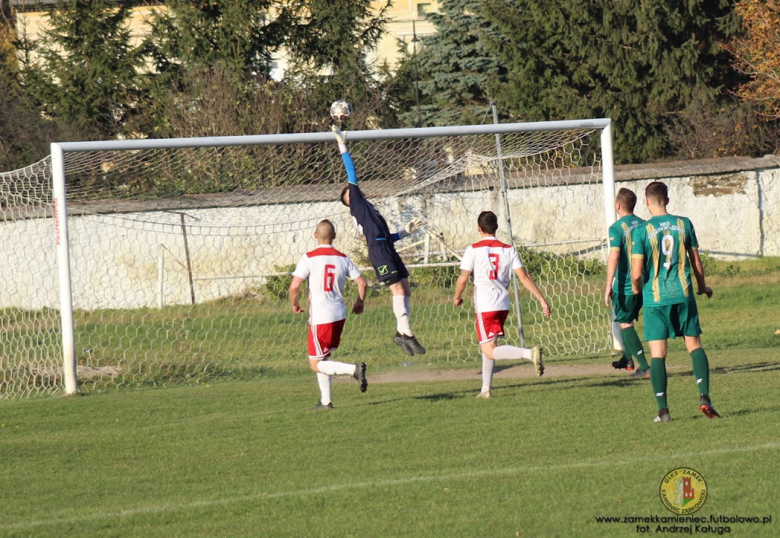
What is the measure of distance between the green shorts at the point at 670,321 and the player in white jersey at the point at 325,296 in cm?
272

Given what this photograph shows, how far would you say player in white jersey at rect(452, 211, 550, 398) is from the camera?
982 centimetres

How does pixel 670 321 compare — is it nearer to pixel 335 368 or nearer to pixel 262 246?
pixel 335 368

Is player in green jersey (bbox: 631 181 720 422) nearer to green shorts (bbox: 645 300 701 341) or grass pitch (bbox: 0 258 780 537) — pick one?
green shorts (bbox: 645 300 701 341)

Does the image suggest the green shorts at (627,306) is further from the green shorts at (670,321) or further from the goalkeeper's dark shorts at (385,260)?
the goalkeeper's dark shorts at (385,260)

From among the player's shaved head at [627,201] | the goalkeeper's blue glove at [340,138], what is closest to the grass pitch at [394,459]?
the player's shaved head at [627,201]

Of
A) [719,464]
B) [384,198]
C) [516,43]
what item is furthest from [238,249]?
[516,43]

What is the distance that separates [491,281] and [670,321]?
2158 mm

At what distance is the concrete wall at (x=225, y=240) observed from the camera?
655 inches

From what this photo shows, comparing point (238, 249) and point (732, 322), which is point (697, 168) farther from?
point (238, 249)

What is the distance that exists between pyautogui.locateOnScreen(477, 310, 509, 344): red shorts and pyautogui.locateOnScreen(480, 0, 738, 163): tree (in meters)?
20.8

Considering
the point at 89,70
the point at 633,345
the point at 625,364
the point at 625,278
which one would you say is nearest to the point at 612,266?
the point at 625,278

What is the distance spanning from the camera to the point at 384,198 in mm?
16594

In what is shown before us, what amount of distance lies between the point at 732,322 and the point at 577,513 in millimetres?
11750

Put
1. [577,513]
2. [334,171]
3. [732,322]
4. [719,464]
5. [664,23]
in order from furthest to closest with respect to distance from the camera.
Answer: [664,23]
[334,171]
[732,322]
[719,464]
[577,513]
